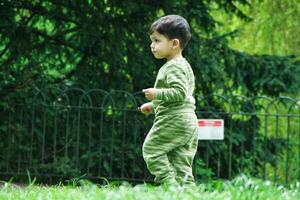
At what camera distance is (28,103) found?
29.8 feet

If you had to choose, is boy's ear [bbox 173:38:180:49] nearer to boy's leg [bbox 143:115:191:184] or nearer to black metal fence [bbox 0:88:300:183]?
boy's leg [bbox 143:115:191:184]

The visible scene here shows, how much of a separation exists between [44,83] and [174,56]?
424 cm

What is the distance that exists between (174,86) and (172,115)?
0.25 m

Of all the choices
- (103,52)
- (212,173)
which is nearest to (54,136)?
(103,52)

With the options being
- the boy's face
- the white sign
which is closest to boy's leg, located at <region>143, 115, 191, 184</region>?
the boy's face

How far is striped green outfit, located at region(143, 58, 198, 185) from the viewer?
507cm

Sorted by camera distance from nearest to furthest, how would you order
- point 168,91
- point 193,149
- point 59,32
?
point 168,91
point 193,149
point 59,32

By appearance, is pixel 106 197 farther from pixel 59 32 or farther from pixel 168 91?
pixel 59 32

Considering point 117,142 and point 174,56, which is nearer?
point 174,56

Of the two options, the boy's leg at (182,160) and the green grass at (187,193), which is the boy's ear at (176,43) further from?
the green grass at (187,193)

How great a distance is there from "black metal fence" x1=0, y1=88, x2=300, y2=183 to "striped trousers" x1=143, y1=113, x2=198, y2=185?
3.69m

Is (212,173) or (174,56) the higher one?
(174,56)

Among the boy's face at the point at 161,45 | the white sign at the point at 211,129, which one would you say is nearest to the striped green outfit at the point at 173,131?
the boy's face at the point at 161,45

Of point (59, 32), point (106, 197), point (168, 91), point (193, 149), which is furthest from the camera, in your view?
point (59, 32)
